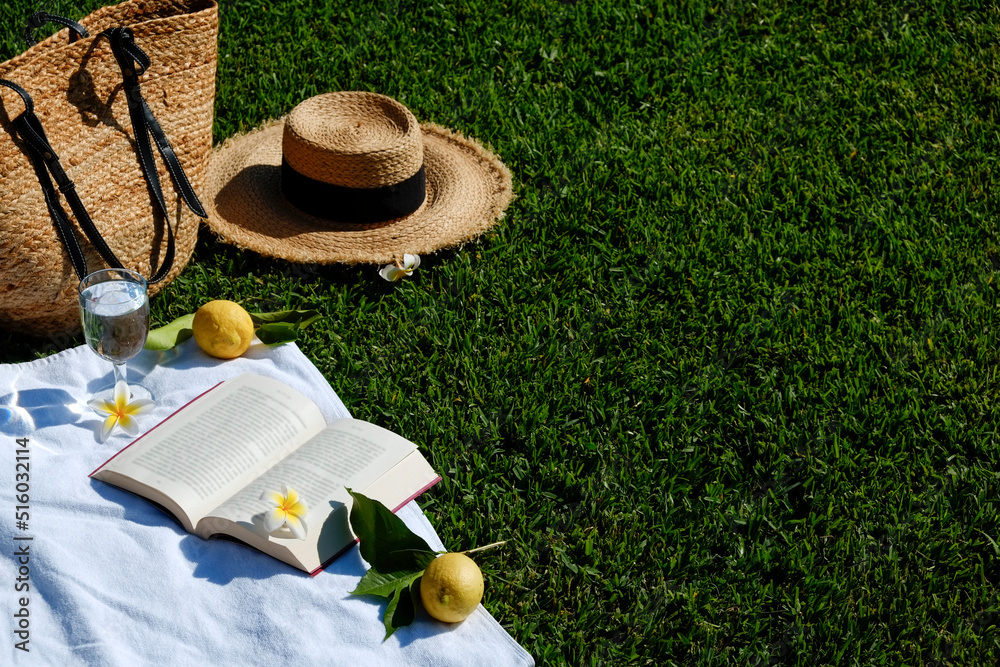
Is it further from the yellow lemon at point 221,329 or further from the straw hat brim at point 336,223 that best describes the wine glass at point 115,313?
the straw hat brim at point 336,223

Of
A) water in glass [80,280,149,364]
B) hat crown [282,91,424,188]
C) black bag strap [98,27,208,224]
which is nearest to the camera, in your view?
water in glass [80,280,149,364]

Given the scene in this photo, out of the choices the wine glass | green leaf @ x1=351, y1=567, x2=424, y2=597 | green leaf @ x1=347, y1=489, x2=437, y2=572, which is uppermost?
the wine glass

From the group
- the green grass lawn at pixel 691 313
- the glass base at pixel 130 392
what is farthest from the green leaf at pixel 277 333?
the glass base at pixel 130 392

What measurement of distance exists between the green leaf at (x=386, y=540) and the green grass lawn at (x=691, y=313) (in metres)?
0.37

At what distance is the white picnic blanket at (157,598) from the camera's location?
239cm

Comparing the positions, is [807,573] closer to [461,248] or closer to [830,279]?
[830,279]

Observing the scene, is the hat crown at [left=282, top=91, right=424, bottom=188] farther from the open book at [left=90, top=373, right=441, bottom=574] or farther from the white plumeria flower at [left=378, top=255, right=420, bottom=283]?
the open book at [left=90, top=373, right=441, bottom=574]

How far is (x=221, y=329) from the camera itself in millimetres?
3221

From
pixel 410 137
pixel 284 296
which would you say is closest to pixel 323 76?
pixel 410 137

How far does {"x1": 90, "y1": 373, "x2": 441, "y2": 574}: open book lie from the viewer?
8.48 ft

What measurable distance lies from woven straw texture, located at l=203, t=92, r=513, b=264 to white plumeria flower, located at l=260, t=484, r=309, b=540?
4.64ft

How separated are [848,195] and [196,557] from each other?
342 centimetres

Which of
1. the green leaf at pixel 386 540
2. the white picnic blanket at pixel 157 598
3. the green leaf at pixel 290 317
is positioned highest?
the green leaf at pixel 386 540

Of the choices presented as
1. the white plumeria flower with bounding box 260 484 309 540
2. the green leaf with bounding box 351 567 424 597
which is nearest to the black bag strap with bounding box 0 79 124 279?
the white plumeria flower with bounding box 260 484 309 540
